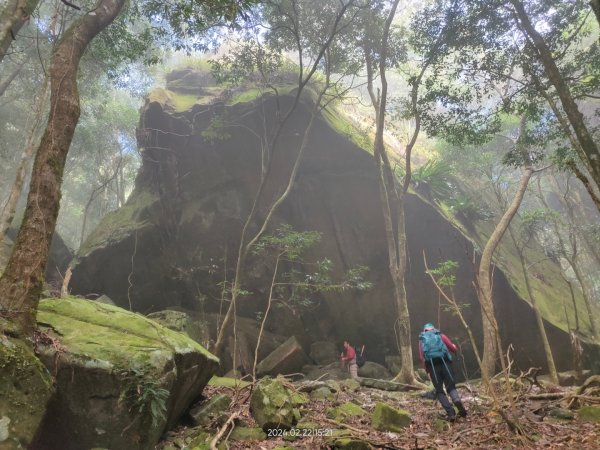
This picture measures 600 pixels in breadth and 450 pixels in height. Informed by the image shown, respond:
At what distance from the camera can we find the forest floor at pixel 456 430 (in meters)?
5.03

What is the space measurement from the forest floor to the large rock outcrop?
7.75m

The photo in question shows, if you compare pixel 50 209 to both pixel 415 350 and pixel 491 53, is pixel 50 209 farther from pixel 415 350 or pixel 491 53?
pixel 415 350

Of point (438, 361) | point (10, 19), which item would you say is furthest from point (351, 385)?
point (10, 19)

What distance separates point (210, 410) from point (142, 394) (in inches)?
76.7

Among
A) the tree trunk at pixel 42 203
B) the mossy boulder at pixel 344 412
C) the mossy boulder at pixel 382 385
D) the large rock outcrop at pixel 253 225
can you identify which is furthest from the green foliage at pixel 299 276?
the tree trunk at pixel 42 203

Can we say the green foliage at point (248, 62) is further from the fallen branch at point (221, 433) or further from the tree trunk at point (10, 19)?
the fallen branch at point (221, 433)

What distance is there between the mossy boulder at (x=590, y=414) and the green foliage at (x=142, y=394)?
251 inches

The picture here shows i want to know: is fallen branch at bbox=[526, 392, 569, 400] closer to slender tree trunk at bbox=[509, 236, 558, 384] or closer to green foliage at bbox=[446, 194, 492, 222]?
slender tree trunk at bbox=[509, 236, 558, 384]

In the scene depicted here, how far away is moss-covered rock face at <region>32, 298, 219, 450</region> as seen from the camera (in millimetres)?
4617

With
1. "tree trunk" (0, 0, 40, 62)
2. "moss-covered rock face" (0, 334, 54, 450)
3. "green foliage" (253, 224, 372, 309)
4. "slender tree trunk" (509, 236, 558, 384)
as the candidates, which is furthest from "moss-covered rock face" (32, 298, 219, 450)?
"slender tree trunk" (509, 236, 558, 384)

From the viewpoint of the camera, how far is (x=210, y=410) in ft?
21.1

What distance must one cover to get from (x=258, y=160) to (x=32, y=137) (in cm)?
898

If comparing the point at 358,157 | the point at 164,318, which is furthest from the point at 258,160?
the point at 164,318

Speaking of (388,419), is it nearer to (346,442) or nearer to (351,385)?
(346,442)
